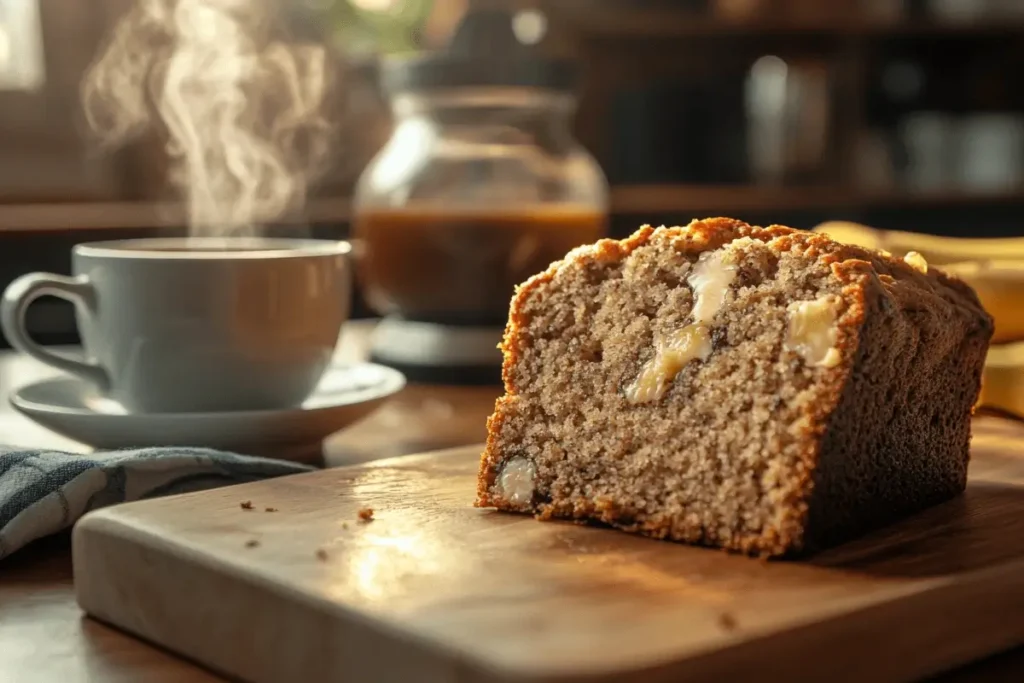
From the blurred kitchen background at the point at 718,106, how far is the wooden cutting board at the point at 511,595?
2812mm

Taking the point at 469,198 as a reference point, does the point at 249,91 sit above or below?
above

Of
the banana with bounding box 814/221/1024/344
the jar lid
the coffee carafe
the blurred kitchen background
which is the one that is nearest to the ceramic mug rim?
the coffee carafe

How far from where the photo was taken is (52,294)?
1.24 metres

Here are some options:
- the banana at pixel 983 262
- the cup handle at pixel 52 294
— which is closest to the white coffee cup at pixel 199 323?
Answer: the cup handle at pixel 52 294

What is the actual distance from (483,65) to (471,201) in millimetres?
209

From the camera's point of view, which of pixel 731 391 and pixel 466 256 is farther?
pixel 466 256

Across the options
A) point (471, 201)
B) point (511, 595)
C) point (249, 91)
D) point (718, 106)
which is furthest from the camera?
point (718, 106)

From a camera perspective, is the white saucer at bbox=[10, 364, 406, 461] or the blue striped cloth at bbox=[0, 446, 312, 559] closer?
the blue striped cloth at bbox=[0, 446, 312, 559]

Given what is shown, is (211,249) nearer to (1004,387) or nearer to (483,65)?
(483,65)

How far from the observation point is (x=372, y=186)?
6.25 feet

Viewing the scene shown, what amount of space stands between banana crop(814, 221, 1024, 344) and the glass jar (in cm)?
41

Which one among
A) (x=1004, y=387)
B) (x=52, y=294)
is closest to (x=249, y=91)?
(x=52, y=294)

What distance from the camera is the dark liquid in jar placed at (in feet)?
5.75

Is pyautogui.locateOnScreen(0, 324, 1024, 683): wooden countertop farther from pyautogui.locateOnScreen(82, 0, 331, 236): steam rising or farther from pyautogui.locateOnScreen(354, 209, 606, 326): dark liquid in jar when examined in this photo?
pyautogui.locateOnScreen(82, 0, 331, 236): steam rising
